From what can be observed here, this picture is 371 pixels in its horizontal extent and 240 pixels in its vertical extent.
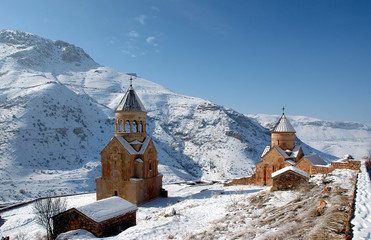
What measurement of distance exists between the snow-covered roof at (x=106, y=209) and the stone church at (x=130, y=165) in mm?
5702

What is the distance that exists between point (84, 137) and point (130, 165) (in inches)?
1171

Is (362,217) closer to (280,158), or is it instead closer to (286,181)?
(286,181)

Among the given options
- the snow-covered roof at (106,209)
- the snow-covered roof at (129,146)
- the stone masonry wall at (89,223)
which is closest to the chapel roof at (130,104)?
the snow-covered roof at (129,146)

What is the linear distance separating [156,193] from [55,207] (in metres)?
7.96

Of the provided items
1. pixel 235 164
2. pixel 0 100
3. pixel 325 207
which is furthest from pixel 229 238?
pixel 0 100

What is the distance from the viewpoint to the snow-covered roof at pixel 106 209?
887cm

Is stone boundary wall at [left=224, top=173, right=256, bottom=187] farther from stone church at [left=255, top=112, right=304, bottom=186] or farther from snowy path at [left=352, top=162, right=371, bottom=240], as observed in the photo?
snowy path at [left=352, top=162, right=371, bottom=240]

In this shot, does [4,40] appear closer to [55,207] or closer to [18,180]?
[18,180]

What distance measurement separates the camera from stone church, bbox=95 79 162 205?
16.3m

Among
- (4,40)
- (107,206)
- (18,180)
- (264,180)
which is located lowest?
(18,180)

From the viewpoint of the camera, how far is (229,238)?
5.32 metres

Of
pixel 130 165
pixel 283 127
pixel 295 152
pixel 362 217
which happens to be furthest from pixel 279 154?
pixel 362 217

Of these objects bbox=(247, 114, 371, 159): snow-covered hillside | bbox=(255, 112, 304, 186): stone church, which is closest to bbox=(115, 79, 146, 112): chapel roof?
bbox=(255, 112, 304, 186): stone church

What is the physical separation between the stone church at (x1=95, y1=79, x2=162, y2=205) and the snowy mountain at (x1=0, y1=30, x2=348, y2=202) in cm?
1360
